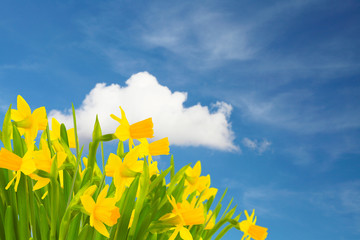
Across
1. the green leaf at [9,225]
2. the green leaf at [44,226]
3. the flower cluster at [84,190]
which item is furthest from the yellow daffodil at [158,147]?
the green leaf at [9,225]

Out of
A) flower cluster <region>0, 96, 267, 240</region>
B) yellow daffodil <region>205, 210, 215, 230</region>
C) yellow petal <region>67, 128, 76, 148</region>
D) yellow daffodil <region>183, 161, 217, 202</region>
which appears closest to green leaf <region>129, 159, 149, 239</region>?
flower cluster <region>0, 96, 267, 240</region>

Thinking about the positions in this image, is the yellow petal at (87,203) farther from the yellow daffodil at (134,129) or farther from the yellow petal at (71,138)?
the yellow petal at (71,138)

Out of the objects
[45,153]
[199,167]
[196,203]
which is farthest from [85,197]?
[196,203]

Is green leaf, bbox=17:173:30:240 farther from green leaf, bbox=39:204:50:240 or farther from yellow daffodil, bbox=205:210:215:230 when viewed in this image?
yellow daffodil, bbox=205:210:215:230

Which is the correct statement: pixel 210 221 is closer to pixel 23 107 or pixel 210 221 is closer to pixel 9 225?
pixel 9 225

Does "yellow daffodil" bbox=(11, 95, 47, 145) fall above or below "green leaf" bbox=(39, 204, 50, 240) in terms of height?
above

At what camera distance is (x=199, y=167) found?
2098mm

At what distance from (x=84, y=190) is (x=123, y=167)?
0.19 meters

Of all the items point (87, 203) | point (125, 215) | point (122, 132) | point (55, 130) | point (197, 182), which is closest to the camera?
point (87, 203)

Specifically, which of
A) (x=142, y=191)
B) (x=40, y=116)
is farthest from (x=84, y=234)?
(x=40, y=116)

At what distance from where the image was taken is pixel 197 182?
7.09ft

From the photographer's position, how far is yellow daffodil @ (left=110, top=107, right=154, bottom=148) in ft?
4.95

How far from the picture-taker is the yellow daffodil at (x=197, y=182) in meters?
2.08

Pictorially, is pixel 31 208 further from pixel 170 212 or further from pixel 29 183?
pixel 170 212
